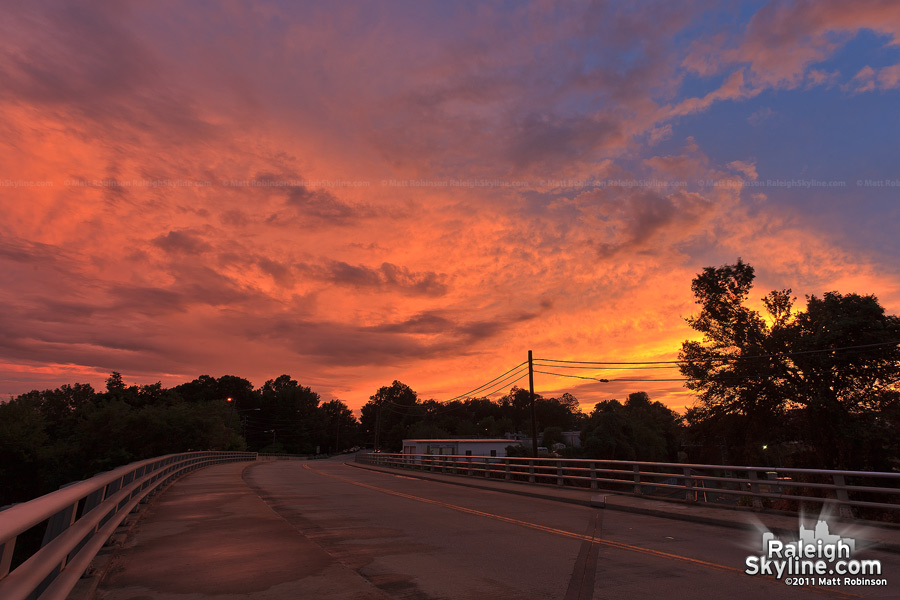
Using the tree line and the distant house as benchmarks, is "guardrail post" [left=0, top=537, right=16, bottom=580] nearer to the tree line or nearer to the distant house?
the tree line

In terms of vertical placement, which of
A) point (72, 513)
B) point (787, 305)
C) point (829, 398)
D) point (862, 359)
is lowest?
point (72, 513)

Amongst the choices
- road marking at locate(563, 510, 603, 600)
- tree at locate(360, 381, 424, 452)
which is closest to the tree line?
road marking at locate(563, 510, 603, 600)

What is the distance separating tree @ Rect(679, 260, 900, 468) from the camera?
111 ft

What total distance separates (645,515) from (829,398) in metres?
28.4

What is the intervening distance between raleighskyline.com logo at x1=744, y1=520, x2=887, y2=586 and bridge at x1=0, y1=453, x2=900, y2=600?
0.55 ft

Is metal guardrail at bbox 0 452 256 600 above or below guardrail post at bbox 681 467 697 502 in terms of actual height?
above

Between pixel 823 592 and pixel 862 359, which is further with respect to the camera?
pixel 862 359

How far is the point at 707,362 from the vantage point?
136 ft

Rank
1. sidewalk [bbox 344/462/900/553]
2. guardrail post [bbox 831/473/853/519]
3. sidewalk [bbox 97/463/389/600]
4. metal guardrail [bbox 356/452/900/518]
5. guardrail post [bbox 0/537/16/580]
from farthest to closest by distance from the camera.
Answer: metal guardrail [bbox 356/452/900/518], guardrail post [bbox 831/473/853/519], sidewalk [bbox 344/462/900/553], sidewalk [bbox 97/463/389/600], guardrail post [bbox 0/537/16/580]

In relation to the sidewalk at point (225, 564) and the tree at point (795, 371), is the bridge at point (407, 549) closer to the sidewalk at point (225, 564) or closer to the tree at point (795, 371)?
the sidewalk at point (225, 564)

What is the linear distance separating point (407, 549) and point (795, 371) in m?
36.8

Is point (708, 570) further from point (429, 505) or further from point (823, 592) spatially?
point (429, 505)

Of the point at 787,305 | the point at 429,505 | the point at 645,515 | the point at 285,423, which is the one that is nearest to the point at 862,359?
the point at 787,305

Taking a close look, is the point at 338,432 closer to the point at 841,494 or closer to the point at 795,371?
the point at 795,371
